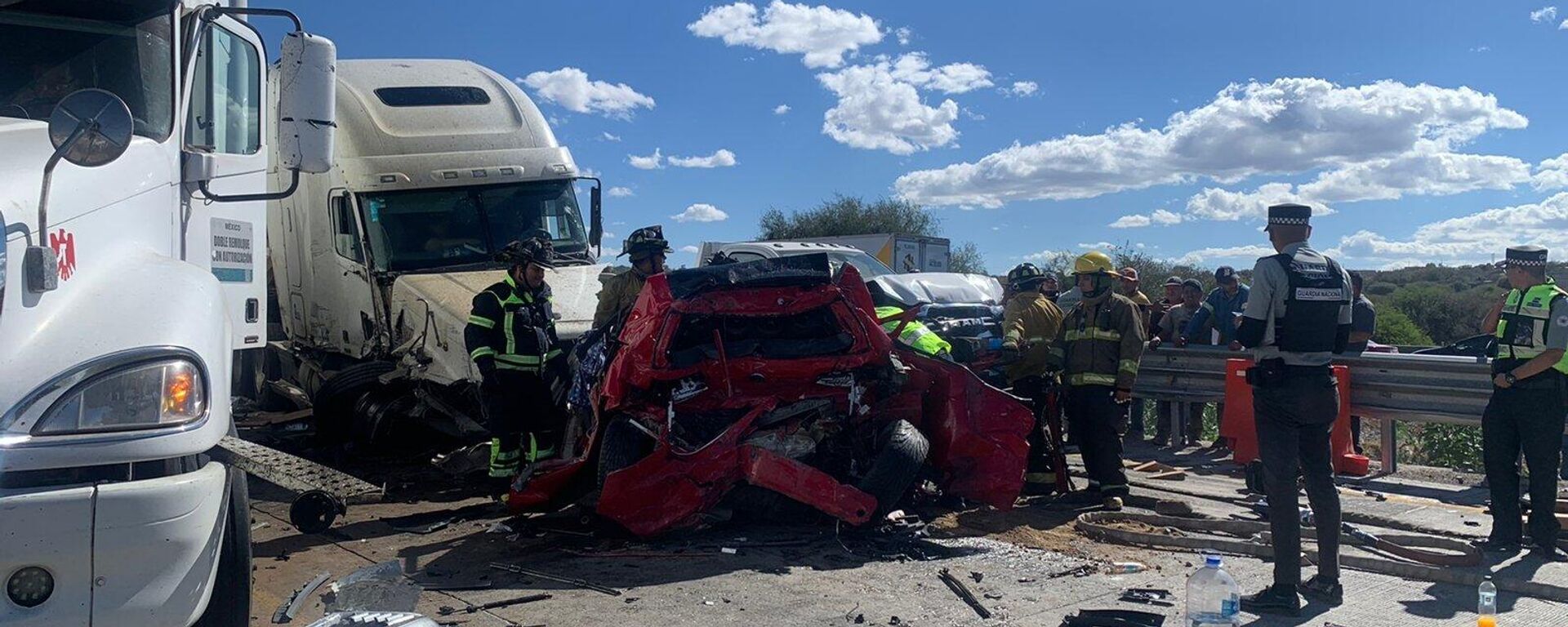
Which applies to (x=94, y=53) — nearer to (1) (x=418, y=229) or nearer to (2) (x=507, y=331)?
(2) (x=507, y=331)

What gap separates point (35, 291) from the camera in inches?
138

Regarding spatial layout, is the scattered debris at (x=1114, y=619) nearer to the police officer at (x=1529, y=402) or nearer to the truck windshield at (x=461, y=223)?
the police officer at (x=1529, y=402)

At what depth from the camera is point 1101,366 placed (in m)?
8.28

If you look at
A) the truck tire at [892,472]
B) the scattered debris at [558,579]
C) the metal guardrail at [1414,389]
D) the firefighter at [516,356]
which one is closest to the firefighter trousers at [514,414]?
the firefighter at [516,356]

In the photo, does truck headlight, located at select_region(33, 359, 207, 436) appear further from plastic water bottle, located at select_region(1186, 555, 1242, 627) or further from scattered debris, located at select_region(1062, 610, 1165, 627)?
plastic water bottle, located at select_region(1186, 555, 1242, 627)

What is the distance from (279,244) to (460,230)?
2.78m

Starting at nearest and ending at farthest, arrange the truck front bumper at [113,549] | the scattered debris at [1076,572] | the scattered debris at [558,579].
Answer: the truck front bumper at [113,549]
the scattered debris at [558,579]
the scattered debris at [1076,572]

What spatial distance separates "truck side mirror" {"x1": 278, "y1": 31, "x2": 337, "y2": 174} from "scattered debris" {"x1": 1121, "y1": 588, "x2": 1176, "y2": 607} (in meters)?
4.03

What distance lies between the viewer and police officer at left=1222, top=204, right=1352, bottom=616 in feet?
18.2

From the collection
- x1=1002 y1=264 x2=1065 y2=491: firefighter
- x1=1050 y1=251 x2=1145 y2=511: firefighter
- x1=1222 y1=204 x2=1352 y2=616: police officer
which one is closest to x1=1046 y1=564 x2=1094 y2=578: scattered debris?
x1=1222 y1=204 x2=1352 y2=616: police officer

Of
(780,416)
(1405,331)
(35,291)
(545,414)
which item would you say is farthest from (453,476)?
(1405,331)

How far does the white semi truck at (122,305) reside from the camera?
319cm

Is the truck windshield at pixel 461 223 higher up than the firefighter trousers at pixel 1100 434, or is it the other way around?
the truck windshield at pixel 461 223

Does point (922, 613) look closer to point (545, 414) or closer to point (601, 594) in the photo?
point (601, 594)
